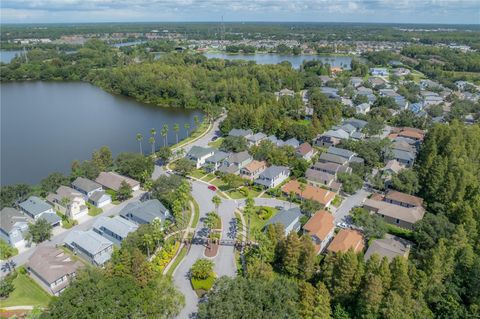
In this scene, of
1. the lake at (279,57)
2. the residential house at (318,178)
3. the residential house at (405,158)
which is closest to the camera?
the residential house at (318,178)

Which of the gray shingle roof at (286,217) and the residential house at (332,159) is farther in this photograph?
the residential house at (332,159)

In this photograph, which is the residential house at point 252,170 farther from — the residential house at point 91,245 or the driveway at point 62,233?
the residential house at point 91,245

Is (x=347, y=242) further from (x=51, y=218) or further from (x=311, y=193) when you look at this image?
(x=51, y=218)

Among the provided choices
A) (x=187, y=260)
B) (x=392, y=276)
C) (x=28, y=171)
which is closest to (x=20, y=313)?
(x=187, y=260)

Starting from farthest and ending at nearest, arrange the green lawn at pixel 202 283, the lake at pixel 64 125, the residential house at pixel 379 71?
the residential house at pixel 379 71, the lake at pixel 64 125, the green lawn at pixel 202 283

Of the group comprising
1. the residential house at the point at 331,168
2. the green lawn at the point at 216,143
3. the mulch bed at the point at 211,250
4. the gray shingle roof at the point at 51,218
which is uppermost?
the green lawn at the point at 216,143

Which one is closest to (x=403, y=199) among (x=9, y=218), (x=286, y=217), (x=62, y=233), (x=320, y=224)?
(x=320, y=224)

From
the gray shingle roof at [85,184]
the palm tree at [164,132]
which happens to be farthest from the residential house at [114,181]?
the palm tree at [164,132]
